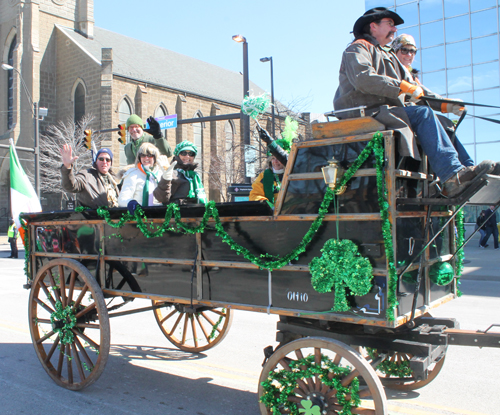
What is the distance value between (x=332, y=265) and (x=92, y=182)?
10.2 ft

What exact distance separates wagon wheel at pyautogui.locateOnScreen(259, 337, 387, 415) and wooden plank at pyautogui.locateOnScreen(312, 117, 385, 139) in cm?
134

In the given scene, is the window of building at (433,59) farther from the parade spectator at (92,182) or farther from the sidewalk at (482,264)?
the parade spectator at (92,182)

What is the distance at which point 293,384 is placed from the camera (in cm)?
319

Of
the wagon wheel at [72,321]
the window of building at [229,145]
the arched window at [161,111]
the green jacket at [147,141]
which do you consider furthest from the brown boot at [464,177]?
the arched window at [161,111]

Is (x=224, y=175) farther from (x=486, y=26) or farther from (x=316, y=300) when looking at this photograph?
(x=316, y=300)

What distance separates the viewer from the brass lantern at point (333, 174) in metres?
2.94

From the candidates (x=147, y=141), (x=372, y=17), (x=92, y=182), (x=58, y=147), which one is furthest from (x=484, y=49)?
(x=58, y=147)

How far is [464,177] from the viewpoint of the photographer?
3008 millimetres

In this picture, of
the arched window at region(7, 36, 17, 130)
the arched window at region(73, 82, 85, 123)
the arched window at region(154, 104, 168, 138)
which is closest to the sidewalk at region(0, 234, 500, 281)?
the arched window at region(154, 104, 168, 138)

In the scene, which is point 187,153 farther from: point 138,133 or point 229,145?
point 229,145

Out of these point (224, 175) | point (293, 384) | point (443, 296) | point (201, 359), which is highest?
point (224, 175)

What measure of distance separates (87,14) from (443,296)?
3966 centimetres

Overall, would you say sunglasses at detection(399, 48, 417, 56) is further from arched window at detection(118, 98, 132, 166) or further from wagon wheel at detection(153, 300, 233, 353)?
arched window at detection(118, 98, 132, 166)

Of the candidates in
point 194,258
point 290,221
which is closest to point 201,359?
point 194,258
